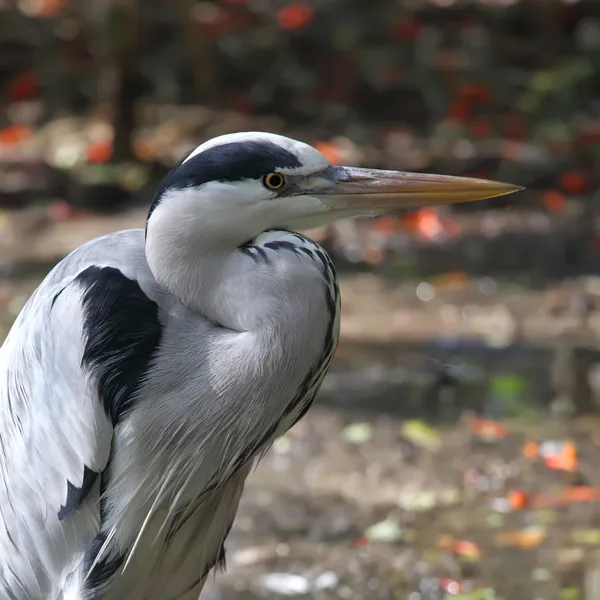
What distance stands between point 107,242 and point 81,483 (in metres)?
0.61

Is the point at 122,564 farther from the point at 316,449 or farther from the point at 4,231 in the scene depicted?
the point at 4,231

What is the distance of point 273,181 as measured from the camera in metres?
2.73

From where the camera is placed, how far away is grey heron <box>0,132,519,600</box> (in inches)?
Result: 107

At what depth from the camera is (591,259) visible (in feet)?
25.9

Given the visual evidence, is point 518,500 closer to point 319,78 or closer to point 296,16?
point 319,78

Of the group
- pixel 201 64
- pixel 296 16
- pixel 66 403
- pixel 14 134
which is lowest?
pixel 14 134

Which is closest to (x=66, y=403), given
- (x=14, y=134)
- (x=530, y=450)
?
(x=530, y=450)

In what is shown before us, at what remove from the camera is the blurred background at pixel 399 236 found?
4.56 metres

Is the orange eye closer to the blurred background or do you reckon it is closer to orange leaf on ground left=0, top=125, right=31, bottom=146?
the blurred background

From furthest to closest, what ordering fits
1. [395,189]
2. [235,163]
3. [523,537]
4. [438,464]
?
1. [438,464]
2. [523,537]
3. [395,189]
4. [235,163]

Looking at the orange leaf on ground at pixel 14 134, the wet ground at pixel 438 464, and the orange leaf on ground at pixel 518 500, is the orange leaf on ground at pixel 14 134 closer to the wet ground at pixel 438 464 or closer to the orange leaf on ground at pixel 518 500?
the wet ground at pixel 438 464

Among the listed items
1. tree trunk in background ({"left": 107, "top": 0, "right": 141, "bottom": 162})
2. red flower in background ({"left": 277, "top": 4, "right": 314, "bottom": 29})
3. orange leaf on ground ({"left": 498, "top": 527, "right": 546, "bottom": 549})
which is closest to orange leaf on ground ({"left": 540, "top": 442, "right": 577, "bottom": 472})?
orange leaf on ground ({"left": 498, "top": 527, "right": 546, "bottom": 549})

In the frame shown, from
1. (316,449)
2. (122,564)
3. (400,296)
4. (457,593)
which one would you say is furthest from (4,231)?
(122,564)

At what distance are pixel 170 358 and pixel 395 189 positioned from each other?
677mm
